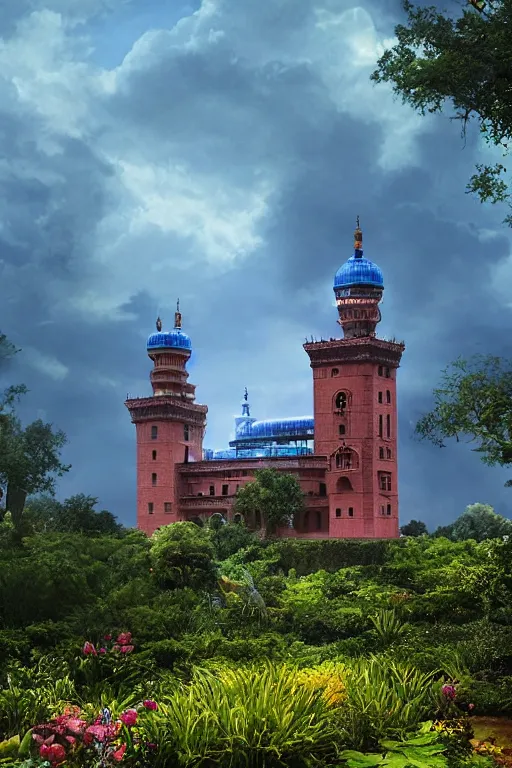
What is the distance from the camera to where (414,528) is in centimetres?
6825

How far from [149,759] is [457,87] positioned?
11.8 meters

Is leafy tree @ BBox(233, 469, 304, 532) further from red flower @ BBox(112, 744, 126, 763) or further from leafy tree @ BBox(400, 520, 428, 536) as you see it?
red flower @ BBox(112, 744, 126, 763)

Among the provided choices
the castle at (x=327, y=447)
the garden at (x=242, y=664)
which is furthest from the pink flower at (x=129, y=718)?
the castle at (x=327, y=447)

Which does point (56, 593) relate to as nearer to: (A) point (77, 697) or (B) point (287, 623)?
(B) point (287, 623)

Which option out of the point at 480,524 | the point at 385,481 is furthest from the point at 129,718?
the point at 480,524

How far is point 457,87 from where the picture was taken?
54.2 ft

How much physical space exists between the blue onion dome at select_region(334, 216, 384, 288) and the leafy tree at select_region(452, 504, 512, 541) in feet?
53.3

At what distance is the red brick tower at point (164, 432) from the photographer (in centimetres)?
6438

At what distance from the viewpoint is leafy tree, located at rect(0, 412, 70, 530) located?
147 feet

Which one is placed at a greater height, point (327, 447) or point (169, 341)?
point (169, 341)

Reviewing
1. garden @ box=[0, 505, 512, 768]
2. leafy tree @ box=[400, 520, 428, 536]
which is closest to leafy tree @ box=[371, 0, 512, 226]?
garden @ box=[0, 505, 512, 768]

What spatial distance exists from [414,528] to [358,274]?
60.1 ft

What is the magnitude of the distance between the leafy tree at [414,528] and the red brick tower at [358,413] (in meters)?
7.99

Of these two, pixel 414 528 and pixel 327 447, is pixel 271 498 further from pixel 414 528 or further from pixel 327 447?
pixel 414 528
